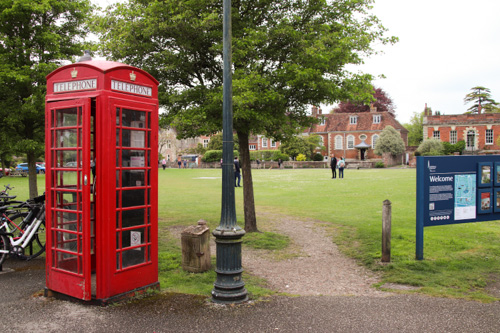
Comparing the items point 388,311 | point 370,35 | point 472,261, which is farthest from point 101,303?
point 370,35

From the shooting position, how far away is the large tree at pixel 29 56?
10.5 m

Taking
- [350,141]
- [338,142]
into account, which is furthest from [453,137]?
[338,142]

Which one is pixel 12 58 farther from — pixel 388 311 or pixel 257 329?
pixel 388 311

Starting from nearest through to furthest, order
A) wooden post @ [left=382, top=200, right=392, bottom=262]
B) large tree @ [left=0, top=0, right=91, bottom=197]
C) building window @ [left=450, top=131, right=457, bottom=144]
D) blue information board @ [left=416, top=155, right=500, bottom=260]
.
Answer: blue information board @ [left=416, top=155, right=500, bottom=260] < wooden post @ [left=382, top=200, right=392, bottom=262] < large tree @ [left=0, top=0, right=91, bottom=197] < building window @ [left=450, top=131, right=457, bottom=144]

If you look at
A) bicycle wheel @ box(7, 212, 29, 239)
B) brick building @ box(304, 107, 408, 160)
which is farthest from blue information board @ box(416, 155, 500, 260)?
brick building @ box(304, 107, 408, 160)

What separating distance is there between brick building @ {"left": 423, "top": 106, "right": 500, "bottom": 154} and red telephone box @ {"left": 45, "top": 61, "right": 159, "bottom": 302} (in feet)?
232

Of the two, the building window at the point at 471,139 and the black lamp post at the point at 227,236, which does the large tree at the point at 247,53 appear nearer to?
the black lamp post at the point at 227,236

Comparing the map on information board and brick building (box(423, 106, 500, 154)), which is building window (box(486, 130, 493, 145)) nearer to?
brick building (box(423, 106, 500, 154))

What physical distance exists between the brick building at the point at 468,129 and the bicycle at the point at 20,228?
70373 mm

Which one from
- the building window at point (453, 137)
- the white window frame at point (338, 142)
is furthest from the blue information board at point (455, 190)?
the white window frame at point (338, 142)

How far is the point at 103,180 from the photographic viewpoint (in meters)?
5.24

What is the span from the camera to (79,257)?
549 cm

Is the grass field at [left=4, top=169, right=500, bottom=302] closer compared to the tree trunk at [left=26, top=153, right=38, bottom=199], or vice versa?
the grass field at [left=4, top=169, right=500, bottom=302]

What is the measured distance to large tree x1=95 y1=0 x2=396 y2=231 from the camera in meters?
9.31
